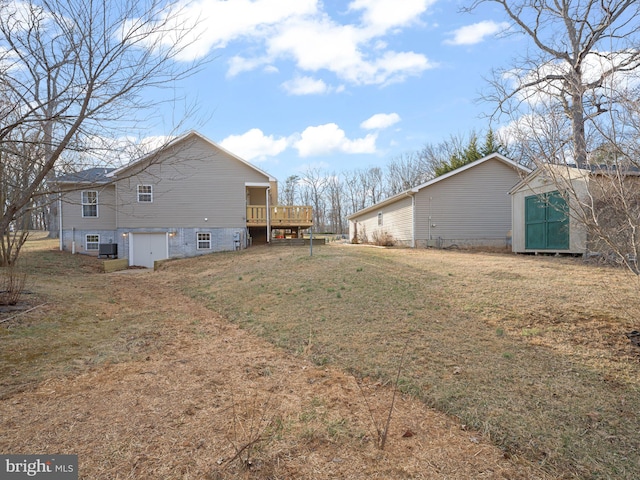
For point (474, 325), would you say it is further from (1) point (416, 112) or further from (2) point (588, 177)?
(1) point (416, 112)

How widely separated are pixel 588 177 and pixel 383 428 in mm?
4670

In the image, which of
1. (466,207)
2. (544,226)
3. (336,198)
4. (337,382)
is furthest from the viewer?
(336,198)

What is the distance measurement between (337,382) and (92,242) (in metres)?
18.4

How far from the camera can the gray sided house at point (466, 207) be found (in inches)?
678

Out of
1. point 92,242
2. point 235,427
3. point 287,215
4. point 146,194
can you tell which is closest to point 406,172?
point 287,215

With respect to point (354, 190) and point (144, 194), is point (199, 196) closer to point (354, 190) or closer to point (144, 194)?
point (144, 194)

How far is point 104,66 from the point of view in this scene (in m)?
5.09

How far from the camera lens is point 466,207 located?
57.5ft

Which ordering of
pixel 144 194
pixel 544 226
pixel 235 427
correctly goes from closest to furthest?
pixel 235 427 < pixel 544 226 < pixel 144 194

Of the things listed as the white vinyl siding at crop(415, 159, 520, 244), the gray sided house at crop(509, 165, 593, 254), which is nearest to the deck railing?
the white vinyl siding at crop(415, 159, 520, 244)

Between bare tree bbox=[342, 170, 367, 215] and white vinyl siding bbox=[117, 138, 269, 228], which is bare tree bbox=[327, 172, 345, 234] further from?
white vinyl siding bbox=[117, 138, 269, 228]

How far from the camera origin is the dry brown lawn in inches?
103

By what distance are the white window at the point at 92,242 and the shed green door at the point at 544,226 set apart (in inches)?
782

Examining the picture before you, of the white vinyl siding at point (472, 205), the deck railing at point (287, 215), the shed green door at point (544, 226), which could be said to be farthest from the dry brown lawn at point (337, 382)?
the deck railing at point (287, 215)
